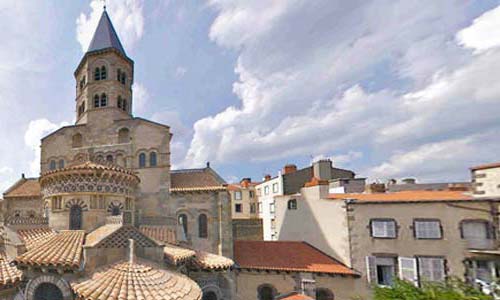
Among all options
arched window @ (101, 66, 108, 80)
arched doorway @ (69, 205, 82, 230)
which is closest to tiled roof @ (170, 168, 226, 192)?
arched doorway @ (69, 205, 82, 230)

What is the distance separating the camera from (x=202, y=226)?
74.6 ft

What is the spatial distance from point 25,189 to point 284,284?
2630cm

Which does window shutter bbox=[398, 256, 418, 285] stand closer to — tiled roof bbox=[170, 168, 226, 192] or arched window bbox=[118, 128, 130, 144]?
tiled roof bbox=[170, 168, 226, 192]

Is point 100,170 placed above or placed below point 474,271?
above

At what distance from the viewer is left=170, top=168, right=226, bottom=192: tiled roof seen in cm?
2306

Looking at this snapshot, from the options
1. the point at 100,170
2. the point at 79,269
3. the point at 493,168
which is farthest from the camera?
the point at 493,168

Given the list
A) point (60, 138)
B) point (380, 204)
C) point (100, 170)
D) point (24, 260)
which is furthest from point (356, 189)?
point (60, 138)

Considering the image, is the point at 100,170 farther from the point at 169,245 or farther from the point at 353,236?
the point at 353,236

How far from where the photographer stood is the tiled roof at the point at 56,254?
35.3ft

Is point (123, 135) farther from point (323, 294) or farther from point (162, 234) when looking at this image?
point (323, 294)

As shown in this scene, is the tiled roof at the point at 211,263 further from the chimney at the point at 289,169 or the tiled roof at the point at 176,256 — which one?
the chimney at the point at 289,169

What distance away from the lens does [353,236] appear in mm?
19156

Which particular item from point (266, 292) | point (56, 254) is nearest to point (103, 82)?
point (56, 254)

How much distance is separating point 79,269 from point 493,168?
23.0 meters
